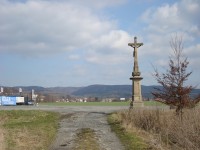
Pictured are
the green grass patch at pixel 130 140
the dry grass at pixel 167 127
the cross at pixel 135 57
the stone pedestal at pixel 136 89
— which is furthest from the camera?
the cross at pixel 135 57

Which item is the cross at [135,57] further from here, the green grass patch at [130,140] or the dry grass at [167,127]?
the green grass patch at [130,140]

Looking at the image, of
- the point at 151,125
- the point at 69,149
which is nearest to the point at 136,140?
the point at 69,149

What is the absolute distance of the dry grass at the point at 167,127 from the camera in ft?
43.5

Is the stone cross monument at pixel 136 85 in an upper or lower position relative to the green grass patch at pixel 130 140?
upper

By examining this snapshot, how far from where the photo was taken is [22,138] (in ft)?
58.1

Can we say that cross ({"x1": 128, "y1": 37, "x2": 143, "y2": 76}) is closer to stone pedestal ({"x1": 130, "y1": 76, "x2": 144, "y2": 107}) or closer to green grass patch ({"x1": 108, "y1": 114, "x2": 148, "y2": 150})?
stone pedestal ({"x1": 130, "y1": 76, "x2": 144, "y2": 107})

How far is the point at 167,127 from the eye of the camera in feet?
58.6

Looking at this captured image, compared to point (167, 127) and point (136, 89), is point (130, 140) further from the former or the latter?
point (136, 89)

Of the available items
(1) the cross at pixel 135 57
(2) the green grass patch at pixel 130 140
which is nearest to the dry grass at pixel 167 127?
(2) the green grass patch at pixel 130 140

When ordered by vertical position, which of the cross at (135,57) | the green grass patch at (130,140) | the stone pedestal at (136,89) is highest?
the cross at (135,57)

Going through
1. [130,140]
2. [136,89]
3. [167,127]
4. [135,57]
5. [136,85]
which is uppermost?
[135,57]

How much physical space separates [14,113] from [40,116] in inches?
114

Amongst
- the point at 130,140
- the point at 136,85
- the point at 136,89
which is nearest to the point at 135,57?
the point at 136,85

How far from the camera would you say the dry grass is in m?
13.3
